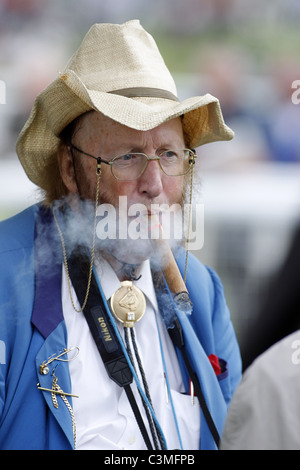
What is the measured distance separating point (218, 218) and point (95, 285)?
299cm

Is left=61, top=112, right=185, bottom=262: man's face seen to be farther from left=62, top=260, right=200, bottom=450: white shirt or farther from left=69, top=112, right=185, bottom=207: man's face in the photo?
left=62, top=260, right=200, bottom=450: white shirt

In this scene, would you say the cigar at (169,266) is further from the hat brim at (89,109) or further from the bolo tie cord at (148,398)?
the hat brim at (89,109)

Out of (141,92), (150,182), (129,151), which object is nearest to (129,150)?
(129,151)

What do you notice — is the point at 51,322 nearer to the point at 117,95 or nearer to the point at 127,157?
the point at 127,157

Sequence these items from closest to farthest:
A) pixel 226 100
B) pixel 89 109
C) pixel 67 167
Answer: pixel 89 109 → pixel 67 167 → pixel 226 100

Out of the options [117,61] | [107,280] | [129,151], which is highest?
[117,61]

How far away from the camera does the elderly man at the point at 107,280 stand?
2018 mm

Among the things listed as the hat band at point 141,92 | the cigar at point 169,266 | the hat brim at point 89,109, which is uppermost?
the hat band at point 141,92

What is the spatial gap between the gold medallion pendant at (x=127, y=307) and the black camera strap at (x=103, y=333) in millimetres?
40

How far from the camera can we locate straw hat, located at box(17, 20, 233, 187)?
6.73 ft

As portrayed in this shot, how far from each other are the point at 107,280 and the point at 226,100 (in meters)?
3.28

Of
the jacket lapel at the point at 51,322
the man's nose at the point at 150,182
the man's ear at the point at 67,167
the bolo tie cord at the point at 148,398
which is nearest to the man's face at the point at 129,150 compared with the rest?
the man's nose at the point at 150,182

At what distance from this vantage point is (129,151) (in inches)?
81.0

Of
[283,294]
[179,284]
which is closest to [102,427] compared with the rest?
[179,284]
